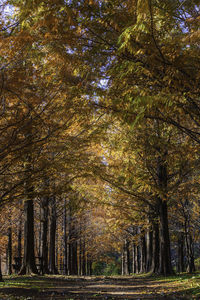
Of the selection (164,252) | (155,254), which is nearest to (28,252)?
(164,252)

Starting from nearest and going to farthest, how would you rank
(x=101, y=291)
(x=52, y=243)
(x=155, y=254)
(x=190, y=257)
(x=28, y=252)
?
(x=101, y=291) < (x=28, y=252) < (x=155, y=254) < (x=190, y=257) < (x=52, y=243)

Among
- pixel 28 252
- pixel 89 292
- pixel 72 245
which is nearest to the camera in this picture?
pixel 89 292

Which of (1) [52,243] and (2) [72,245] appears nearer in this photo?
(1) [52,243]

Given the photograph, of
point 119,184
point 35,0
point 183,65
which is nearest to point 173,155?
point 119,184

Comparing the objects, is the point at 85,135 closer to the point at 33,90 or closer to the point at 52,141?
the point at 52,141

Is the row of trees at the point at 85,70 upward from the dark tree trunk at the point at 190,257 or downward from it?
upward

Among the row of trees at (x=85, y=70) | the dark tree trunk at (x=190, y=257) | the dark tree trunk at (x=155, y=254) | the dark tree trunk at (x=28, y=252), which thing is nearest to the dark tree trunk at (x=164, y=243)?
the dark tree trunk at (x=155, y=254)

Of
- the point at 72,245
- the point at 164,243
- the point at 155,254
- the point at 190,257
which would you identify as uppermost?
the point at 164,243

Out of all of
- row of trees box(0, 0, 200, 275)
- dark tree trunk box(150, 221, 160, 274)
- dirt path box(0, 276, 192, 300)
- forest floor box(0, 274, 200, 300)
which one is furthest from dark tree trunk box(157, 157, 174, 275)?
row of trees box(0, 0, 200, 275)

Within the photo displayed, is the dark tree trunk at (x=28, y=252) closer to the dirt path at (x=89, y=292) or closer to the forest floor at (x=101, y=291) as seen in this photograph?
the forest floor at (x=101, y=291)

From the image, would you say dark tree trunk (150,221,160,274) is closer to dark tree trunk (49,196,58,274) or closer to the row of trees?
dark tree trunk (49,196,58,274)

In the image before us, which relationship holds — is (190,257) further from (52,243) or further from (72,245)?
(72,245)

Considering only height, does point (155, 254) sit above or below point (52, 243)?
below

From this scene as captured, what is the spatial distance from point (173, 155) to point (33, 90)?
6.18m
